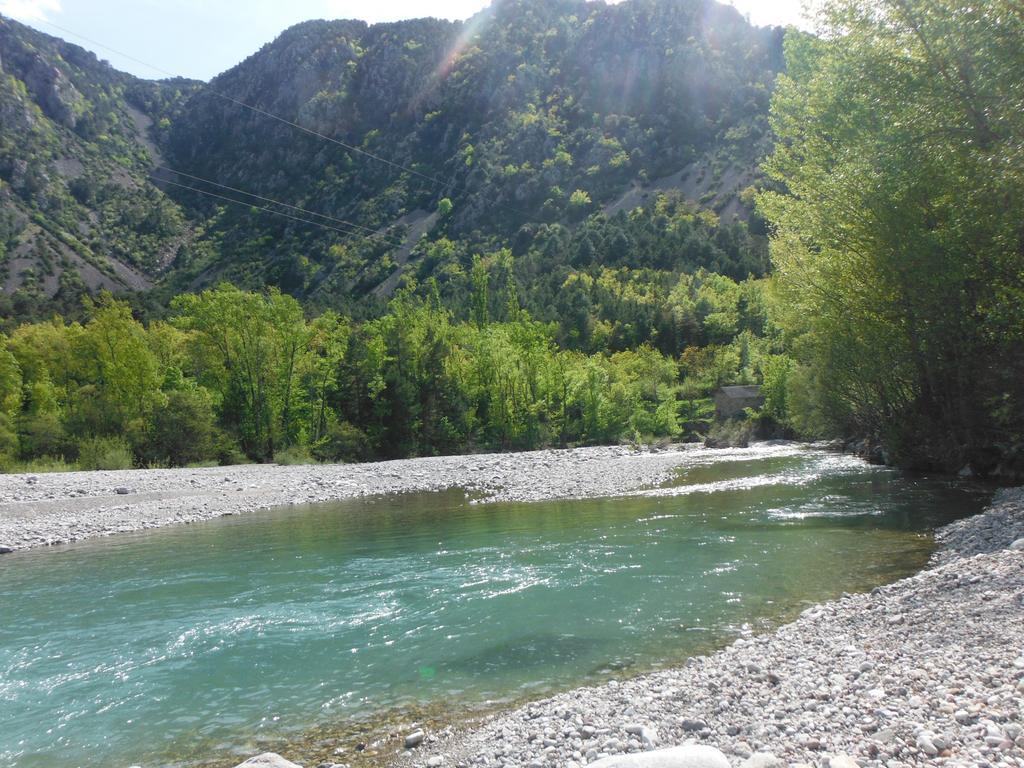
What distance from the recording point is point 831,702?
5.53m

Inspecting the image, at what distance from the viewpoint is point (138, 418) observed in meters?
38.1

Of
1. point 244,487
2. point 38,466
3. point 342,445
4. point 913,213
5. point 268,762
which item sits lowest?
point 244,487

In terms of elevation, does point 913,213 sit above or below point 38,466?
above

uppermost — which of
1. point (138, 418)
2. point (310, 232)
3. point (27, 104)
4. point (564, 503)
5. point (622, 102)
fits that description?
point (622, 102)

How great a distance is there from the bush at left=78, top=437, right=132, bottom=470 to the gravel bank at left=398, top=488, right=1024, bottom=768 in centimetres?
3413

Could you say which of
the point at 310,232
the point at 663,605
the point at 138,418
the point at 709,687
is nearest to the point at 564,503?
the point at 663,605

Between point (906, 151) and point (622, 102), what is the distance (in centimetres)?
19642

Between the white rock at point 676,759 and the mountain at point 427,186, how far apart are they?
339 ft

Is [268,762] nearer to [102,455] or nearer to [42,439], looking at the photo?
[102,455]

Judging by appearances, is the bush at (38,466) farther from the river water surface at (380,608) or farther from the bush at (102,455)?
the river water surface at (380,608)

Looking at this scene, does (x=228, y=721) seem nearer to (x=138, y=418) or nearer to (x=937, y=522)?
(x=937, y=522)

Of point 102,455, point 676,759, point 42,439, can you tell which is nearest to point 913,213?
point 676,759

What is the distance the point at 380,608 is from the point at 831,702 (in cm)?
701

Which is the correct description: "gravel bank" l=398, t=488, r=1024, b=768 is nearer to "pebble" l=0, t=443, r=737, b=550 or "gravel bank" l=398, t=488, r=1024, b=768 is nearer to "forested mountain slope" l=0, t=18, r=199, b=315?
"pebble" l=0, t=443, r=737, b=550
